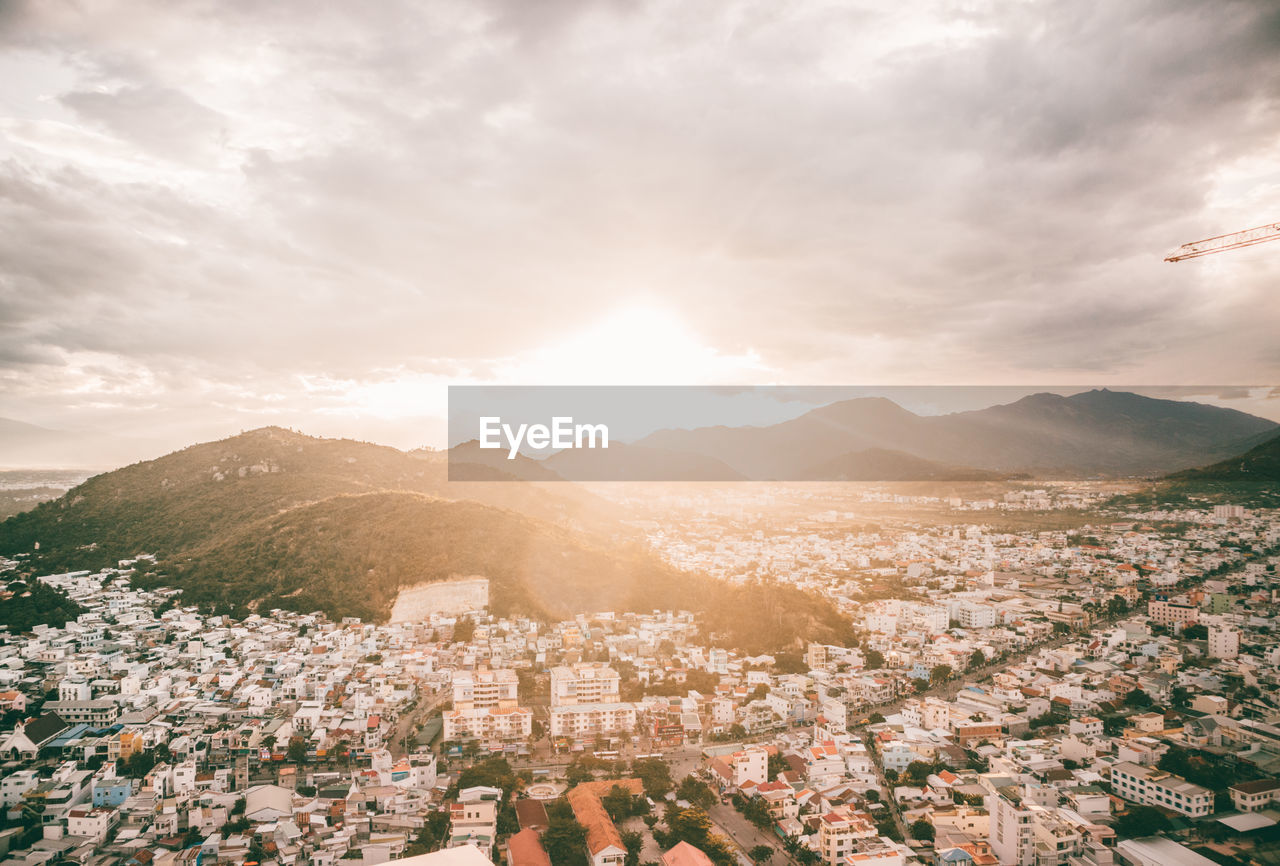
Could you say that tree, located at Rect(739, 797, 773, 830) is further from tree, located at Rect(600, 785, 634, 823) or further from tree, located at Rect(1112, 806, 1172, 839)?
tree, located at Rect(1112, 806, 1172, 839)

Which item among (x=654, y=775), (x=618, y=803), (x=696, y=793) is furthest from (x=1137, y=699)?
(x=618, y=803)

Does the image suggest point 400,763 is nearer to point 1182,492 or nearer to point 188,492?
point 188,492

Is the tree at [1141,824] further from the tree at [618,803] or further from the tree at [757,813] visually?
the tree at [618,803]

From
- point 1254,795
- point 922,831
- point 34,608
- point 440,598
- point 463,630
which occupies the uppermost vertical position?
point 34,608

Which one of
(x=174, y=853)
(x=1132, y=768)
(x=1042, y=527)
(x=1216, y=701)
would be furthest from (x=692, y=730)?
(x=1042, y=527)

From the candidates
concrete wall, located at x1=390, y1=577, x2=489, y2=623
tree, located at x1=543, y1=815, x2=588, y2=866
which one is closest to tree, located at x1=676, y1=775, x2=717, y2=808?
tree, located at x1=543, y1=815, x2=588, y2=866

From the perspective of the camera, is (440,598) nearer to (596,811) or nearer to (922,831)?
(596,811)
